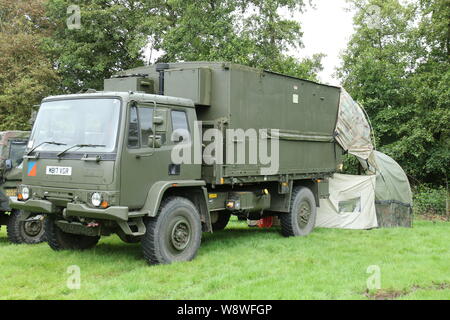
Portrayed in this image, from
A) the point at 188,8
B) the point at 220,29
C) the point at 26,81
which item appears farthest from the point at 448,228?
the point at 26,81

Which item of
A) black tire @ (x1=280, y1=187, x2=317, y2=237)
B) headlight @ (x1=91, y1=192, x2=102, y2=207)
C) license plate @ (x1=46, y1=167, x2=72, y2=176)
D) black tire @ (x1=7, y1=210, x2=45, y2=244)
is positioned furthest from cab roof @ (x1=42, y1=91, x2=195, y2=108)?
black tire @ (x1=280, y1=187, x2=317, y2=237)

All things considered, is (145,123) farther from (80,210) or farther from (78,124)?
(80,210)

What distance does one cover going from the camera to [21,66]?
23.9 meters

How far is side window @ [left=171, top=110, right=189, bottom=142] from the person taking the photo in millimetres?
7598

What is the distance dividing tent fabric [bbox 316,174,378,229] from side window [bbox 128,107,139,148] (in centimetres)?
710

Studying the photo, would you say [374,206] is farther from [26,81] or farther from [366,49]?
[26,81]

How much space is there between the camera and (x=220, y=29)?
67.3 feet

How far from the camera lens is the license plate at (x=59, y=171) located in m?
6.91

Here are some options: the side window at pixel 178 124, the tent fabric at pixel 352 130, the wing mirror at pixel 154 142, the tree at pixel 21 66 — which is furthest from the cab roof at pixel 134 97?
the tree at pixel 21 66

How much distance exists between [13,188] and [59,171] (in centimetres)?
316

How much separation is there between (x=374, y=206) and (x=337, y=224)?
106 cm

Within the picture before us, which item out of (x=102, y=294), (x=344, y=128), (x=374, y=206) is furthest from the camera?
(x=374, y=206)

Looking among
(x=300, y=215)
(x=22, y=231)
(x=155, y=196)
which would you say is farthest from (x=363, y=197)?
(x=22, y=231)

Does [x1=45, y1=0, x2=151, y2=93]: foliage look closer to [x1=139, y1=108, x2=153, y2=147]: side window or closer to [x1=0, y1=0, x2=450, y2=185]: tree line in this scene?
[x1=0, y1=0, x2=450, y2=185]: tree line
